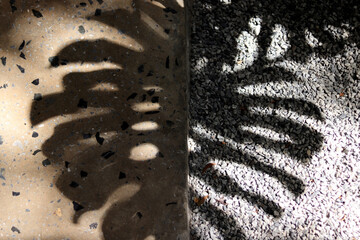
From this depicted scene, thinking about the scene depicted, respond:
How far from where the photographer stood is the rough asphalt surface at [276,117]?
202 cm

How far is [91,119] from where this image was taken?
1.64m

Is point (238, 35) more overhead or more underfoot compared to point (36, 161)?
more overhead

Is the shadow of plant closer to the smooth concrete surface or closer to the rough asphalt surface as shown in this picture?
the smooth concrete surface

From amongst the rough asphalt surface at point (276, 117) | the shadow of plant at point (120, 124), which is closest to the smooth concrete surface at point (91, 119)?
the shadow of plant at point (120, 124)

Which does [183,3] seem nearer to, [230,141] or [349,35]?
[230,141]

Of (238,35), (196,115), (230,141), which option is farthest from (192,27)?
(230,141)

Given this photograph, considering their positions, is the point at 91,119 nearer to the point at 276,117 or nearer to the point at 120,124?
the point at 120,124

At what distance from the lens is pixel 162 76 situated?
1874 millimetres

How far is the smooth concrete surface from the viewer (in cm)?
150

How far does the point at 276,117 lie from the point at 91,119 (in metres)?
1.17

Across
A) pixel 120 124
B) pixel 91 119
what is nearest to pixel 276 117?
pixel 120 124

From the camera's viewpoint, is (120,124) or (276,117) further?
(276,117)

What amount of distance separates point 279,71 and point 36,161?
5.11 ft

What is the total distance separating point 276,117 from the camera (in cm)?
204
